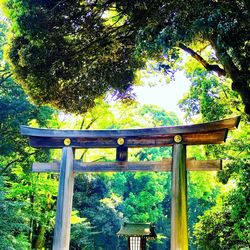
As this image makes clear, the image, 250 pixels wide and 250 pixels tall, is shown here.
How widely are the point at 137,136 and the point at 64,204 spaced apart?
71.8 inches

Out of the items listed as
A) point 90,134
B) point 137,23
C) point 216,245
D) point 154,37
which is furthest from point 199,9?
point 216,245

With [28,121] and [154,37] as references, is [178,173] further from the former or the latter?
[28,121]

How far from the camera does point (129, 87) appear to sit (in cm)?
831

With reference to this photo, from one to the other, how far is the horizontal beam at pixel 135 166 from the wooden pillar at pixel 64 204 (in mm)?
Result: 165

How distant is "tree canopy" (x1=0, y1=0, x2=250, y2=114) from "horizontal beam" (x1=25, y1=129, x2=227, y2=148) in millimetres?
901

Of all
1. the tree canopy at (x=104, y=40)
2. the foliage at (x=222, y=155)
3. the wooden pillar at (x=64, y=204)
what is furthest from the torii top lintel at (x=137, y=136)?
the foliage at (x=222, y=155)

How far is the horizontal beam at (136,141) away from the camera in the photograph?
20.2 ft

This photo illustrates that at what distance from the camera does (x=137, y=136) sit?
6.37 meters

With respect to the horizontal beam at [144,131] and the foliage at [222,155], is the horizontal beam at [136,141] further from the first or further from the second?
the foliage at [222,155]

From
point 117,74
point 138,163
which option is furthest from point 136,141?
point 117,74

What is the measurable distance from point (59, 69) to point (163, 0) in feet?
7.98

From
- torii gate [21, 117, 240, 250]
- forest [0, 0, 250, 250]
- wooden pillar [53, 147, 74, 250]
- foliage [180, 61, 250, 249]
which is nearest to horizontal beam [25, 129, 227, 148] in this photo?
torii gate [21, 117, 240, 250]

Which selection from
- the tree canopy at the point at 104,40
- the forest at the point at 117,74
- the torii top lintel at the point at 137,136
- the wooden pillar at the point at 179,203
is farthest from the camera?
the torii top lintel at the point at 137,136

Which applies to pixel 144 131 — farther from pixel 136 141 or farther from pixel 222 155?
pixel 222 155
